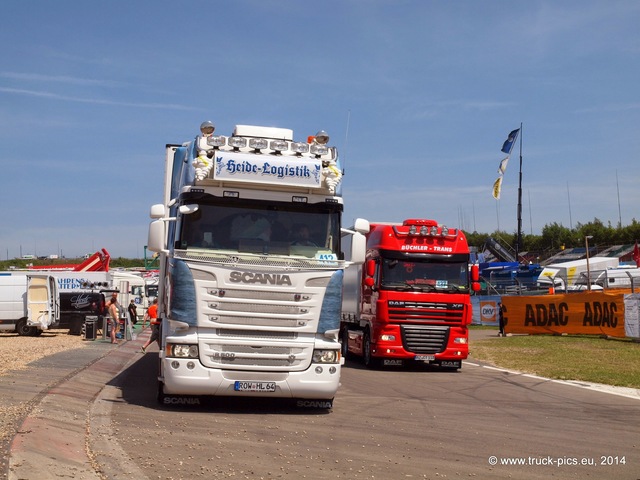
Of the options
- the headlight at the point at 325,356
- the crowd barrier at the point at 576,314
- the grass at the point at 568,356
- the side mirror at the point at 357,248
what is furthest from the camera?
the crowd barrier at the point at 576,314

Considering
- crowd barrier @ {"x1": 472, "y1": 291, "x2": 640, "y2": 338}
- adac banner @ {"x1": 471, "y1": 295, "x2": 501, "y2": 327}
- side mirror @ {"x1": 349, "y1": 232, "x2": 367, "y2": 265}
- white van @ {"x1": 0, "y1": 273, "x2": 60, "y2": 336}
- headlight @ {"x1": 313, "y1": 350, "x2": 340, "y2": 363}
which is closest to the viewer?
headlight @ {"x1": 313, "y1": 350, "x2": 340, "y2": 363}

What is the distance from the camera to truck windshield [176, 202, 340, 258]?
442 inches

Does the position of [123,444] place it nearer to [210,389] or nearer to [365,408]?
[210,389]

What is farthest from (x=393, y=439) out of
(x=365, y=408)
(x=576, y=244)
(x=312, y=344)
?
(x=576, y=244)

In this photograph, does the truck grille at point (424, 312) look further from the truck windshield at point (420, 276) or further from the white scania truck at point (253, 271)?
the white scania truck at point (253, 271)

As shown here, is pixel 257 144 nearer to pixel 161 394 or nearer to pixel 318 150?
pixel 318 150

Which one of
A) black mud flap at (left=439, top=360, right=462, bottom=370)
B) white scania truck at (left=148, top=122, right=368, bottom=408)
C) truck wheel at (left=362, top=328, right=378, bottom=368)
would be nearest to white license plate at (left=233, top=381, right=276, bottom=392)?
white scania truck at (left=148, top=122, right=368, bottom=408)

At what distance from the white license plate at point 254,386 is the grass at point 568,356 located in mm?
8509

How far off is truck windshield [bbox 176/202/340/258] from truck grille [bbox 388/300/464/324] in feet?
25.3

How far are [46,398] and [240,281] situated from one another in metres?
3.29

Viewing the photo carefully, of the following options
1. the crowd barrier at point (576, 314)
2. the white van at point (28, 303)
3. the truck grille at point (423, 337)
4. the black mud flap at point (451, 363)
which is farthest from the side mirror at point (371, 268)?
the white van at point (28, 303)

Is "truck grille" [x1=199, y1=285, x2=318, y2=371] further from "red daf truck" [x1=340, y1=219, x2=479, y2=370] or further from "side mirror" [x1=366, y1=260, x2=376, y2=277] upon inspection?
"side mirror" [x1=366, y1=260, x2=376, y2=277]

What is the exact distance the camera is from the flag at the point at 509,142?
4884cm

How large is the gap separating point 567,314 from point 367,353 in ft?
44.7
